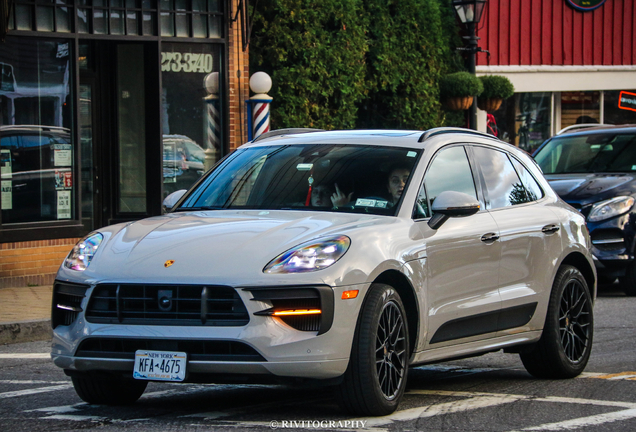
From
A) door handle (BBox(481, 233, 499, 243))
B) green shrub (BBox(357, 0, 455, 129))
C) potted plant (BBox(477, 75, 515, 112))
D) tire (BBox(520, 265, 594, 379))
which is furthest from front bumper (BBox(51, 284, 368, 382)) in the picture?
potted plant (BBox(477, 75, 515, 112))

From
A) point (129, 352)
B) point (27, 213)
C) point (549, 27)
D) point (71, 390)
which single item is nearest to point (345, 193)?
point (129, 352)

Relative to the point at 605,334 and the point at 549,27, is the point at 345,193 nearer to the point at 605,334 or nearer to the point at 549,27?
the point at 605,334

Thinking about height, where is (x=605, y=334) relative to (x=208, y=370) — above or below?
below

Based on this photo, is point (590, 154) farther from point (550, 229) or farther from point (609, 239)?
point (550, 229)

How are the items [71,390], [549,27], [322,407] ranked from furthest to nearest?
1. [549,27]
2. [71,390]
3. [322,407]

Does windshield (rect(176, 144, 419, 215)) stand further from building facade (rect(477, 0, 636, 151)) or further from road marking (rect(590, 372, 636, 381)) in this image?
building facade (rect(477, 0, 636, 151))

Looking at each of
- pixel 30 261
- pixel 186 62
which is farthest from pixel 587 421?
pixel 186 62

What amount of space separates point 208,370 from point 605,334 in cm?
551

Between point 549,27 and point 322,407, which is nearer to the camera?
point 322,407

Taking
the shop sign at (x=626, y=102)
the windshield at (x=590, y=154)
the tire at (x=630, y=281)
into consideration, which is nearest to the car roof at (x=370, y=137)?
the tire at (x=630, y=281)

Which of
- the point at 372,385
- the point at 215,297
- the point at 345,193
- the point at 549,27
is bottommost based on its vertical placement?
the point at 372,385

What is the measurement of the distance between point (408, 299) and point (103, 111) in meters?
10.7

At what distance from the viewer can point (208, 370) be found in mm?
5574

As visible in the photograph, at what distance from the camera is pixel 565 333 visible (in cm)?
778
